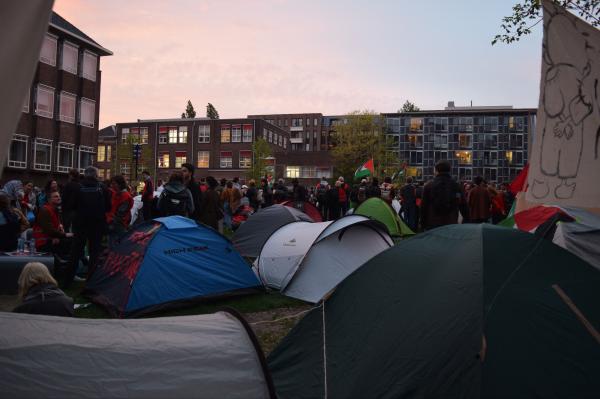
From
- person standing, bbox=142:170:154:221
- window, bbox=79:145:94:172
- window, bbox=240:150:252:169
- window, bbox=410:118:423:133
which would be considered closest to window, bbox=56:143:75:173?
window, bbox=79:145:94:172

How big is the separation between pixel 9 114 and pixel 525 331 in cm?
303

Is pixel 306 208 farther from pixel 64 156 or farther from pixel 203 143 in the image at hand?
pixel 203 143

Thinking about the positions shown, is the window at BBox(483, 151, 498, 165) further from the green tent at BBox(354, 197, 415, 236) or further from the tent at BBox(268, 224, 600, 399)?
the tent at BBox(268, 224, 600, 399)

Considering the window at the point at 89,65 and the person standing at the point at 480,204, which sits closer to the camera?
the person standing at the point at 480,204

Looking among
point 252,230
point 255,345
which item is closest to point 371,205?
point 252,230

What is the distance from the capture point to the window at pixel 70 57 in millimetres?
33094

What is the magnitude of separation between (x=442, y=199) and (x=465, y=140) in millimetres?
77162

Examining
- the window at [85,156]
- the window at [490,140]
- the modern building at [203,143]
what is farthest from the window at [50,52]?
the window at [490,140]

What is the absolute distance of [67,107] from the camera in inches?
1328

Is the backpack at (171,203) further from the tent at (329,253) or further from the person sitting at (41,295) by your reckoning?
the person sitting at (41,295)

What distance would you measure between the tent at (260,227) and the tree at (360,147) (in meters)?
52.7

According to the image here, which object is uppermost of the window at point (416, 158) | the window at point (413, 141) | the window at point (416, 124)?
the window at point (416, 124)

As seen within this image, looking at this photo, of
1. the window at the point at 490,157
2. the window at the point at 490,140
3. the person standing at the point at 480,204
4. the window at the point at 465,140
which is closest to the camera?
the person standing at the point at 480,204

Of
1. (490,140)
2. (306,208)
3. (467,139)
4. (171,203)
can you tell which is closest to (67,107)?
(306,208)
